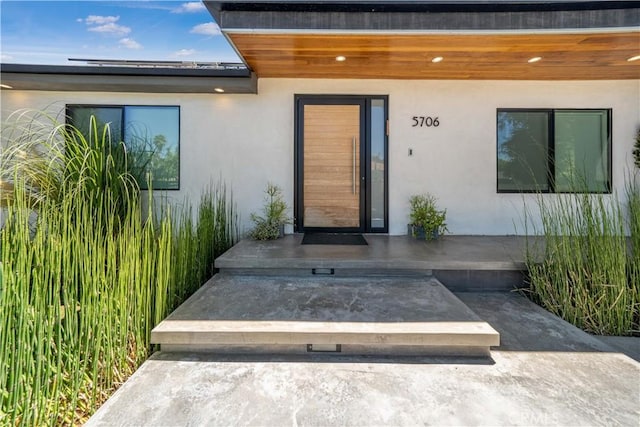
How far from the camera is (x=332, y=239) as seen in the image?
4.51 meters

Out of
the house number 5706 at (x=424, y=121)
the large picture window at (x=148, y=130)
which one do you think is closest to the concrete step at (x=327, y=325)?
the large picture window at (x=148, y=130)

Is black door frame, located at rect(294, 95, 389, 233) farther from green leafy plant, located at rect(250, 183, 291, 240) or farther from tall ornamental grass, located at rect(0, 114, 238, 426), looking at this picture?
tall ornamental grass, located at rect(0, 114, 238, 426)

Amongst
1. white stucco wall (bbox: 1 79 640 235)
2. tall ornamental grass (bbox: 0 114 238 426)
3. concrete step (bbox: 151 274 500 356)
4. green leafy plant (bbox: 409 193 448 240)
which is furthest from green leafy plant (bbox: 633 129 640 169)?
tall ornamental grass (bbox: 0 114 238 426)

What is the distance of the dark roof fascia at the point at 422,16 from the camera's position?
3117mm

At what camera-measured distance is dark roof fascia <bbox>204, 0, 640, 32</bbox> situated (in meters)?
3.12

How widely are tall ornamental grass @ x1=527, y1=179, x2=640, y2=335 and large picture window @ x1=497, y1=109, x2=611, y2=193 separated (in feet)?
7.51

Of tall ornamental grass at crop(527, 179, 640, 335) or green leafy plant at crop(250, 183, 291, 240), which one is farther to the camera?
green leafy plant at crop(250, 183, 291, 240)

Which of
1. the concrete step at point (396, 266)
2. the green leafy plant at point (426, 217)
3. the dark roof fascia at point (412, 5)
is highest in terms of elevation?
the dark roof fascia at point (412, 5)

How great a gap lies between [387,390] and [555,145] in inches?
201

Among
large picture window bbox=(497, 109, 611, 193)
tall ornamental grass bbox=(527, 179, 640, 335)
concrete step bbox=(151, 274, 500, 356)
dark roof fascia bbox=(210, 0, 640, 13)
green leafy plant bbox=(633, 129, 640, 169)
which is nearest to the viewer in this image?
concrete step bbox=(151, 274, 500, 356)

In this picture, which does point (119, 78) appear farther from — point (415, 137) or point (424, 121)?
point (424, 121)

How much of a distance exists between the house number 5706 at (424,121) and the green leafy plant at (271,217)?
7.90ft

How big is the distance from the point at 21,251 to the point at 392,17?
3.51 m

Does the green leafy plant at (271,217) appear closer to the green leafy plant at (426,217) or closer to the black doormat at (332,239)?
the black doormat at (332,239)
